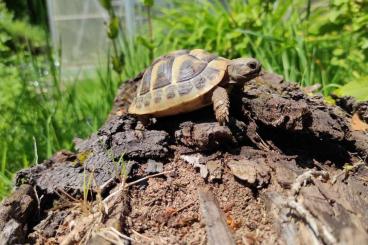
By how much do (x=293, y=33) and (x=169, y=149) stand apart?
221 centimetres

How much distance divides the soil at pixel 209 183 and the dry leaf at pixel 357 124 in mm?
62

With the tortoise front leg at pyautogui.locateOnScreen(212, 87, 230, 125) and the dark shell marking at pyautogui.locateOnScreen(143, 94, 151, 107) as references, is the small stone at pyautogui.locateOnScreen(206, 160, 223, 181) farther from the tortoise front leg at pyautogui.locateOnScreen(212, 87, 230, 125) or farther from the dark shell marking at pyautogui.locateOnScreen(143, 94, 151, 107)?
the dark shell marking at pyautogui.locateOnScreen(143, 94, 151, 107)

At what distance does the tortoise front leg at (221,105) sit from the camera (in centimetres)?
198

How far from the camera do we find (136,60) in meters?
4.13

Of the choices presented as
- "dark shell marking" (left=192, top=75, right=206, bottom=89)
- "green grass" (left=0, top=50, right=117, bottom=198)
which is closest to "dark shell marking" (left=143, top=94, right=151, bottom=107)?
"dark shell marking" (left=192, top=75, right=206, bottom=89)

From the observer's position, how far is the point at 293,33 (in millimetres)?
3809

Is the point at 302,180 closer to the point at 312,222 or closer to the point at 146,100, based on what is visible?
the point at 312,222

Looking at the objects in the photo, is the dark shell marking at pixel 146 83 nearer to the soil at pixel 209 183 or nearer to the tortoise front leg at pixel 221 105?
the soil at pixel 209 183

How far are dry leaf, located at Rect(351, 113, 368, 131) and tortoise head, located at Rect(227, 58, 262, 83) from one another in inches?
22.6

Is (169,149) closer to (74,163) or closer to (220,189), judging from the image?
(220,189)

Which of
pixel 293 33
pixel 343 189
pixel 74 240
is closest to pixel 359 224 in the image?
pixel 343 189

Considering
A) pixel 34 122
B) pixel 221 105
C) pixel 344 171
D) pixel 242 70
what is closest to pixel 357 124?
pixel 344 171

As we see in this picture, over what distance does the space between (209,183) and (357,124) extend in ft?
3.01

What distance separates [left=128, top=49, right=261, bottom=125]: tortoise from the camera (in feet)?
7.03
